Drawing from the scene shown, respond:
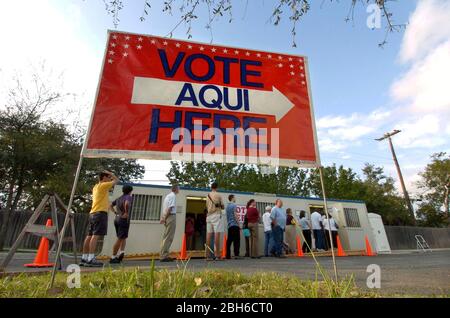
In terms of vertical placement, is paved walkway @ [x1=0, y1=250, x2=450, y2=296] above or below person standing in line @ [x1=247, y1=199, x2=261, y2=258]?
below

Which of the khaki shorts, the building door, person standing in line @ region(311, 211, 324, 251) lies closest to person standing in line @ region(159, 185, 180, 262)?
the khaki shorts

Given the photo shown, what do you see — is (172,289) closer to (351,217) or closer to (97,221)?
(97,221)

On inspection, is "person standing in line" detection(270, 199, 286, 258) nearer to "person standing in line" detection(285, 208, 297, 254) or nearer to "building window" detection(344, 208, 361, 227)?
"person standing in line" detection(285, 208, 297, 254)

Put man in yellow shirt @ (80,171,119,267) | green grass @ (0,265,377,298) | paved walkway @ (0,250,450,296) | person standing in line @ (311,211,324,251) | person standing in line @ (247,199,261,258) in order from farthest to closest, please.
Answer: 1. person standing in line @ (311,211,324,251)
2. person standing in line @ (247,199,261,258)
3. man in yellow shirt @ (80,171,119,267)
4. paved walkway @ (0,250,450,296)
5. green grass @ (0,265,377,298)

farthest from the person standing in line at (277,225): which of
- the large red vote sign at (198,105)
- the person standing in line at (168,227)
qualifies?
the large red vote sign at (198,105)

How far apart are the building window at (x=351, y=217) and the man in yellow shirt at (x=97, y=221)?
41.3 ft

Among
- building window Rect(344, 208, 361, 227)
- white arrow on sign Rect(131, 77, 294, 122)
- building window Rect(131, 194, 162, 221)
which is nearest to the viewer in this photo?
white arrow on sign Rect(131, 77, 294, 122)

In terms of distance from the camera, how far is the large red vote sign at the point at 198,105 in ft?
9.83

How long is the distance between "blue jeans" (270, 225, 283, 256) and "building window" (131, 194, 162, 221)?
14.5 feet

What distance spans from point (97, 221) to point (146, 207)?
5.49 metres

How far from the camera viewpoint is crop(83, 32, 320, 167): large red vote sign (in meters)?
3.00

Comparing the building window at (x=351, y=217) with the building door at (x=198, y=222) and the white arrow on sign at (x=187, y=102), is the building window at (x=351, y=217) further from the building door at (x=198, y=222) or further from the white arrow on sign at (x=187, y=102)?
the white arrow on sign at (x=187, y=102)

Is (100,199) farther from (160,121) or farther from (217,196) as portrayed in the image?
(160,121)
